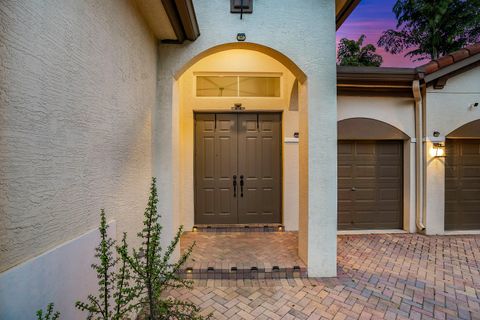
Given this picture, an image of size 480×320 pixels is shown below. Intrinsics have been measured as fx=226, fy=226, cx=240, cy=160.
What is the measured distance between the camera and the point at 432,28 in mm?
11523

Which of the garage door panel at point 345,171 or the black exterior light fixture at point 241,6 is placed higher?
the black exterior light fixture at point 241,6

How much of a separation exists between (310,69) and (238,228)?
11.4 ft

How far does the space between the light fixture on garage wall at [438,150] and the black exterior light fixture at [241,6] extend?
15.7 ft

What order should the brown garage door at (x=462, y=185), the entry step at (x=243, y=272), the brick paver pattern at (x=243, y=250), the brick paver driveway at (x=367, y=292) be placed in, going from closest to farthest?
the brick paver driveway at (x=367, y=292)
the entry step at (x=243, y=272)
the brick paver pattern at (x=243, y=250)
the brown garage door at (x=462, y=185)

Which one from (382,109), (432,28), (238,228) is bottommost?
(238,228)

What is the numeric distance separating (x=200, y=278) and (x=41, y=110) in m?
2.88

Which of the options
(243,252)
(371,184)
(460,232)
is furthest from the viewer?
(371,184)

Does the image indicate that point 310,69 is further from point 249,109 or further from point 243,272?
point 243,272

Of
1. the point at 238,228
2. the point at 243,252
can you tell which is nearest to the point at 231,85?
the point at 238,228

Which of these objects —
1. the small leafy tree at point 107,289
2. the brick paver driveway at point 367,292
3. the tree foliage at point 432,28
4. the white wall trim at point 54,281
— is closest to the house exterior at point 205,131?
the white wall trim at point 54,281

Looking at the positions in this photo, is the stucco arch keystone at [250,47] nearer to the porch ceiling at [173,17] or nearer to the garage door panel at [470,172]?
the porch ceiling at [173,17]

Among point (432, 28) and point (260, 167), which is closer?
point (260, 167)

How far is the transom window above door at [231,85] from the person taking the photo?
5.09 meters

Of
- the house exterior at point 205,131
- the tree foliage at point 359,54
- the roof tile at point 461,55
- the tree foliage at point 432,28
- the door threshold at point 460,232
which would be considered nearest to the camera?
the house exterior at point 205,131
